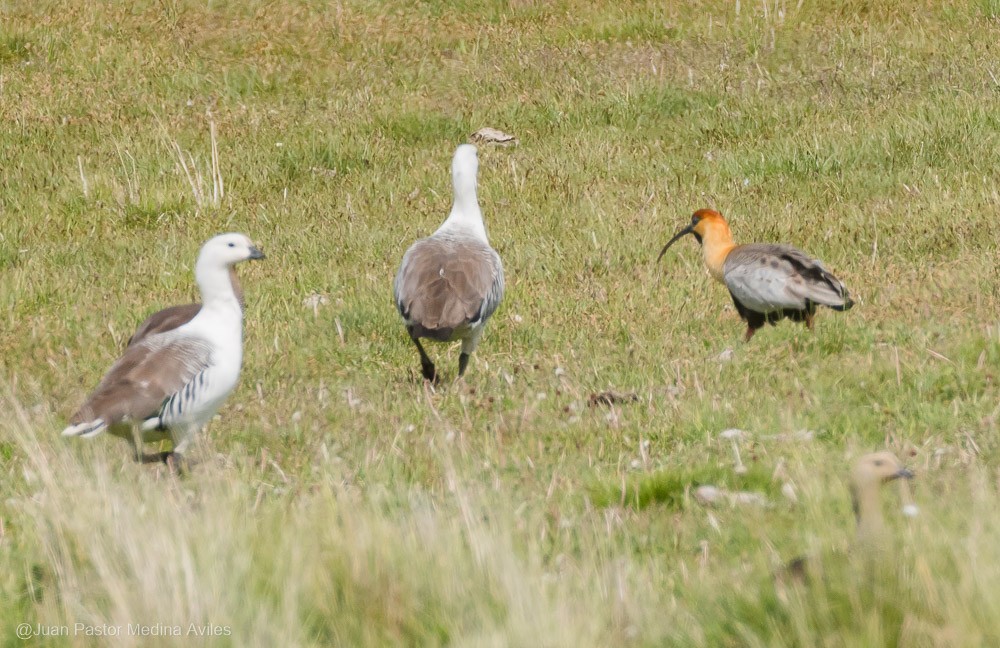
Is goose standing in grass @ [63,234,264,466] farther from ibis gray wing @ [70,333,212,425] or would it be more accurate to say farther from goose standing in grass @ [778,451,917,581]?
goose standing in grass @ [778,451,917,581]

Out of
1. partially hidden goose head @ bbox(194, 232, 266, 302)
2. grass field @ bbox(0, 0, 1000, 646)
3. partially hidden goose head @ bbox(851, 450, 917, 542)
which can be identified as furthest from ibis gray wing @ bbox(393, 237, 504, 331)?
partially hidden goose head @ bbox(851, 450, 917, 542)

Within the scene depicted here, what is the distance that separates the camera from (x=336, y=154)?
14258mm

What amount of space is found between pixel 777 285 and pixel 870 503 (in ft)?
14.6

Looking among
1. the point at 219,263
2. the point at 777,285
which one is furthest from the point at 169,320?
the point at 777,285

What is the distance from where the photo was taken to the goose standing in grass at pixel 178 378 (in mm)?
6652

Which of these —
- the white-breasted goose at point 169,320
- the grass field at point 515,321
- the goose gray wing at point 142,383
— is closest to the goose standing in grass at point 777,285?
the grass field at point 515,321

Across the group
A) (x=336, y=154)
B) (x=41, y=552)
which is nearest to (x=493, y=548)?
(x=41, y=552)

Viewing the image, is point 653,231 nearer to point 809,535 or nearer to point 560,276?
point 560,276

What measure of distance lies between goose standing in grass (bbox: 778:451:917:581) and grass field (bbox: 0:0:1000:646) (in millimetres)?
81

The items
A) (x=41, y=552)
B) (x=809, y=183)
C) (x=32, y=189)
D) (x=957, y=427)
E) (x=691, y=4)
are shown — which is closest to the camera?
(x=41, y=552)

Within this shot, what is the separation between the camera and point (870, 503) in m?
4.70

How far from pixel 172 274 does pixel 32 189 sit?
335 cm

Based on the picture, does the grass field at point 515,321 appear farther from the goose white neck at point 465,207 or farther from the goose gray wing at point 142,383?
the goose white neck at point 465,207

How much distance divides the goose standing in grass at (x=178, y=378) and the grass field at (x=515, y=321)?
0.80ft
